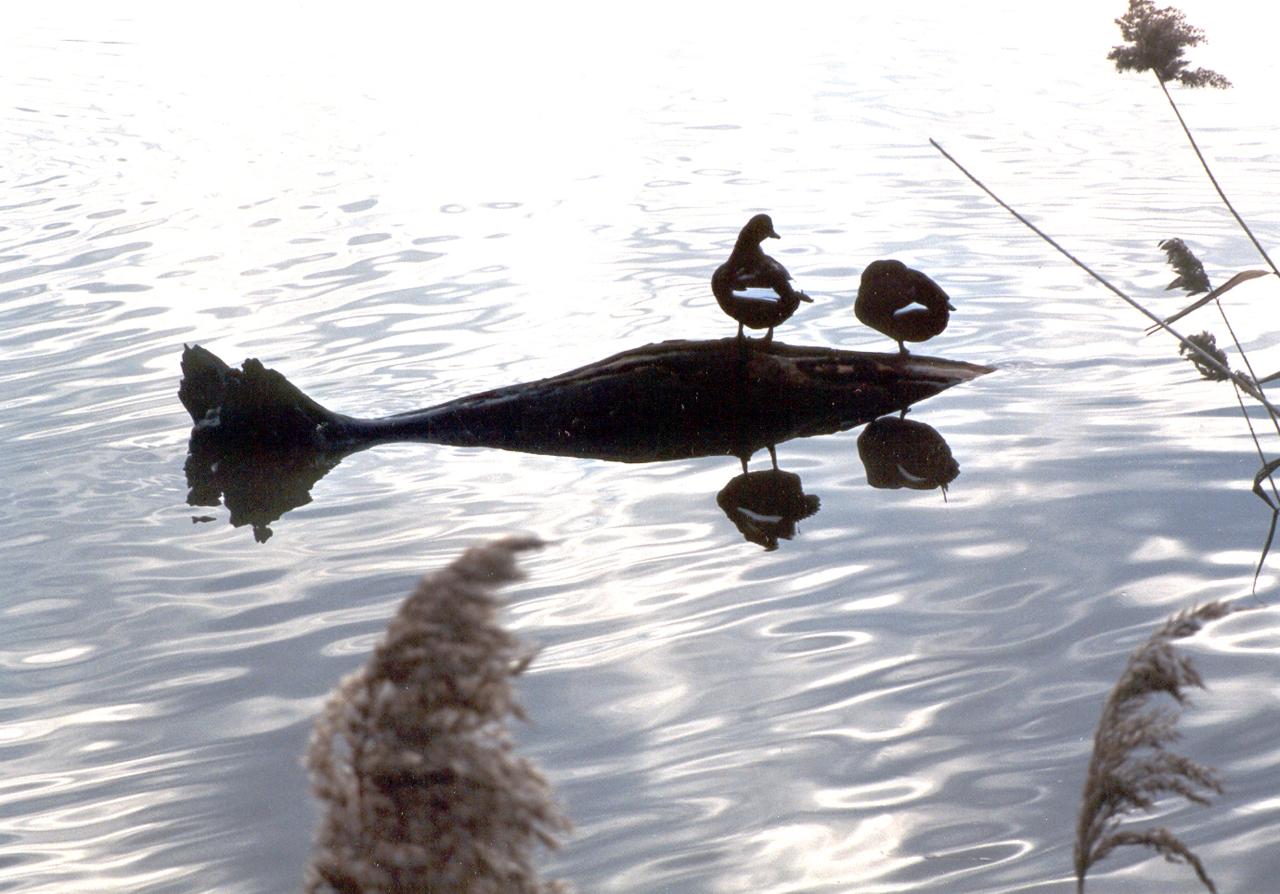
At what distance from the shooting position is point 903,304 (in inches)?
303


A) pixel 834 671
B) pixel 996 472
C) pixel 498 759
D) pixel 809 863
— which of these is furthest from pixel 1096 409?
pixel 498 759

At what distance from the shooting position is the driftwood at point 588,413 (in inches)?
285

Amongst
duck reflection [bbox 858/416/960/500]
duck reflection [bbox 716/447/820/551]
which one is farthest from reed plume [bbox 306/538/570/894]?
duck reflection [bbox 858/416/960/500]

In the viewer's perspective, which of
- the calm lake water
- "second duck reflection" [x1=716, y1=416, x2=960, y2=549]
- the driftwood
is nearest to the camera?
the calm lake water

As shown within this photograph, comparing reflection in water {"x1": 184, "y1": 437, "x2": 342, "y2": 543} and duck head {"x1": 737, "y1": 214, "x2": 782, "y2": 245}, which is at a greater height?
duck head {"x1": 737, "y1": 214, "x2": 782, "y2": 245}

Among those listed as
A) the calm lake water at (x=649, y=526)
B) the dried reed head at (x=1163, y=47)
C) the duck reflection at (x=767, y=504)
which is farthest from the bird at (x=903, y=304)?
the dried reed head at (x=1163, y=47)

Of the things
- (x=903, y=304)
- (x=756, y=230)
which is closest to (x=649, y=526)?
(x=756, y=230)

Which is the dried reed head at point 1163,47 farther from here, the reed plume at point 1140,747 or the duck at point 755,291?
the duck at point 755,291

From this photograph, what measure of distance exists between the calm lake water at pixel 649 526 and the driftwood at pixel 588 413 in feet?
0.66

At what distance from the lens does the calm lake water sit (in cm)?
385

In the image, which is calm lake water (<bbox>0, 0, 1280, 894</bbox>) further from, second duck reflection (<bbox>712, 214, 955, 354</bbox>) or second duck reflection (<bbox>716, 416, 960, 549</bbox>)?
second duck reflection (<bbox>712, 214, 955, 354</bbox>)

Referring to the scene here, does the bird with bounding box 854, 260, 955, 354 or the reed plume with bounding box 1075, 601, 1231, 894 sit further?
the bird with bounding box 854, 260, 955, 354

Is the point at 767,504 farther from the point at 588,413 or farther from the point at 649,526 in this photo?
the point at 588,413

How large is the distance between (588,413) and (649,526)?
123 cm
